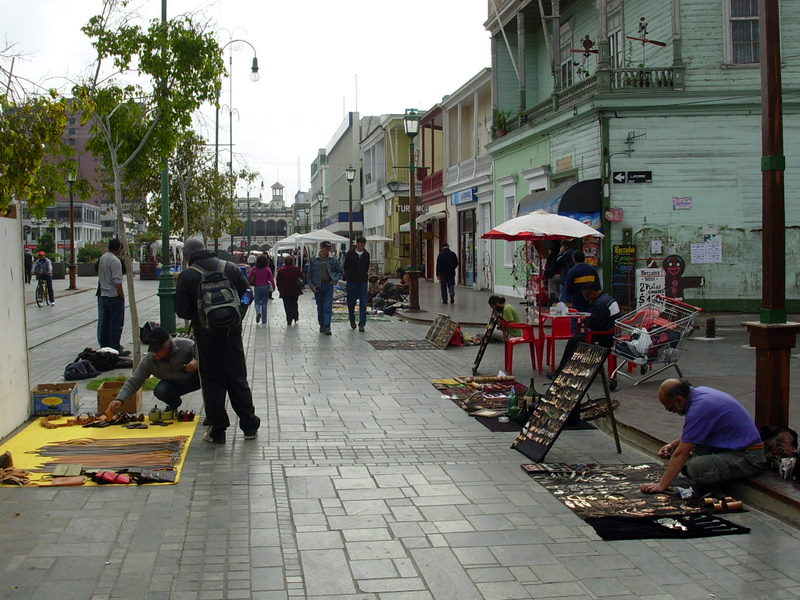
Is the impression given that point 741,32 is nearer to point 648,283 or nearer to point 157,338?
point 648,283

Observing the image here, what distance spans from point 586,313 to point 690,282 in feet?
27.3

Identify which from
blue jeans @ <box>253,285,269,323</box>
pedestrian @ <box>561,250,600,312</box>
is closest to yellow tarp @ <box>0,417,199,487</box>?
pedestrian @ <box>561,250,600,312</box>

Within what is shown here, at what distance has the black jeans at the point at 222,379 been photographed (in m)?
7.62

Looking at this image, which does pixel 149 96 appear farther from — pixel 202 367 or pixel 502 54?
pixel 502 54

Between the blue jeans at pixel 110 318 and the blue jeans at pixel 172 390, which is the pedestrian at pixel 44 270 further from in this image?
the blue jeans at pixel 172 390

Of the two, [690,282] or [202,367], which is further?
[690,282]

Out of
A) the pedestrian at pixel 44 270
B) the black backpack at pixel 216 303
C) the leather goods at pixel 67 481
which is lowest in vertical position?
the leather goods at pixel 67 481

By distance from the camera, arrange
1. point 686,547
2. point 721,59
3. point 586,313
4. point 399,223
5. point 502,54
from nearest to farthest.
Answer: point 686,547, point 586,313, point 721,59, point 502,54, point 399,223

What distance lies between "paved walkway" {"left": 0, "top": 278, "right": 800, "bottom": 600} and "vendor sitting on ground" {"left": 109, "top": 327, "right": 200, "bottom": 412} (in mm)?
873

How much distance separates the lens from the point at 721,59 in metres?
19.1

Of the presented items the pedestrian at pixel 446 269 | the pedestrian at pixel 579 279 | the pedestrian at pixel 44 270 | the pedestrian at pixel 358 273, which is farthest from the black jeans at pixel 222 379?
the pedestrian at pixel 44 270

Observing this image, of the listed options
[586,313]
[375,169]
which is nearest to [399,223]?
[375,169]

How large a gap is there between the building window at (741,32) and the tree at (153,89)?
12415 millimetres

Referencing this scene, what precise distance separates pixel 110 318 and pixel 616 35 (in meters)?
14.8
